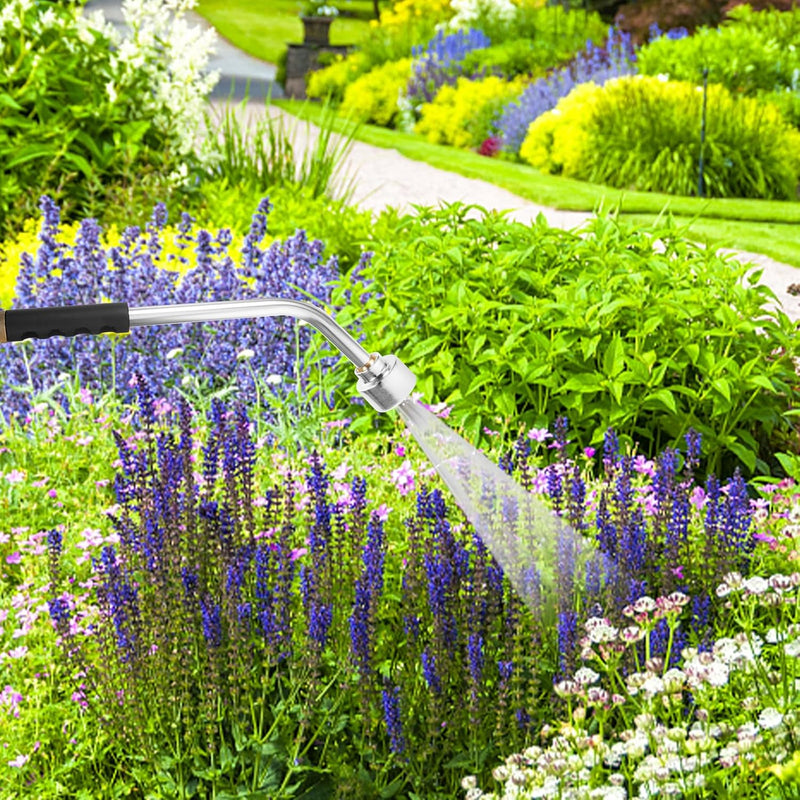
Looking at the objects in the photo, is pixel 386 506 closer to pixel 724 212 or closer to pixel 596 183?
pixel 724 212

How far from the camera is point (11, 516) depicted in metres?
4.05

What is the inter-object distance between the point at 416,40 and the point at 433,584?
54.2 feet

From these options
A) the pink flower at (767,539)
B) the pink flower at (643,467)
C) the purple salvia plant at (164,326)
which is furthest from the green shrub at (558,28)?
the pink flower at (767,539)

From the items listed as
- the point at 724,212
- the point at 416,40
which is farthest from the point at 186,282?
the point at 416,40

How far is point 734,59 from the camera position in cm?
1219

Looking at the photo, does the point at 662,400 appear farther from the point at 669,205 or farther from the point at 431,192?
the point at 431,192

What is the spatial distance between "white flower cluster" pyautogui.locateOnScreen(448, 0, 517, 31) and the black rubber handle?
1651cm

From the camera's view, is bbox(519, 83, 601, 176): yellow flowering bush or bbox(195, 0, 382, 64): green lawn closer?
bbox(519, 83, 601, 176): yellow flowering bush

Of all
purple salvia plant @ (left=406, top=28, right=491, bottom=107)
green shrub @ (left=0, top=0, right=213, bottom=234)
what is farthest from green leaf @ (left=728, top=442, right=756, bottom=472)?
purple salvia plant @ (left=406, top=28, right=491, bottom=107)

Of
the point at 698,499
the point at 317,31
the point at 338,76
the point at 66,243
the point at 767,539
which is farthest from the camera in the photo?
the point at 317,31

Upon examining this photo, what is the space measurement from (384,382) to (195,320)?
0.90ft

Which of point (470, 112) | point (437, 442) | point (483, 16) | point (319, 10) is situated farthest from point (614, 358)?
point (319, 10)

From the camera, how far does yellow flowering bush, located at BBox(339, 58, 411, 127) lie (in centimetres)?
1582

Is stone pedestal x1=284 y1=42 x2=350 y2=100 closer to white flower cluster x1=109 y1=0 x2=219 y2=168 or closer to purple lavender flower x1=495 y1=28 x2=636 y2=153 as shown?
purple lavender flower x1=495 y1=28 x2=636 y2=153
